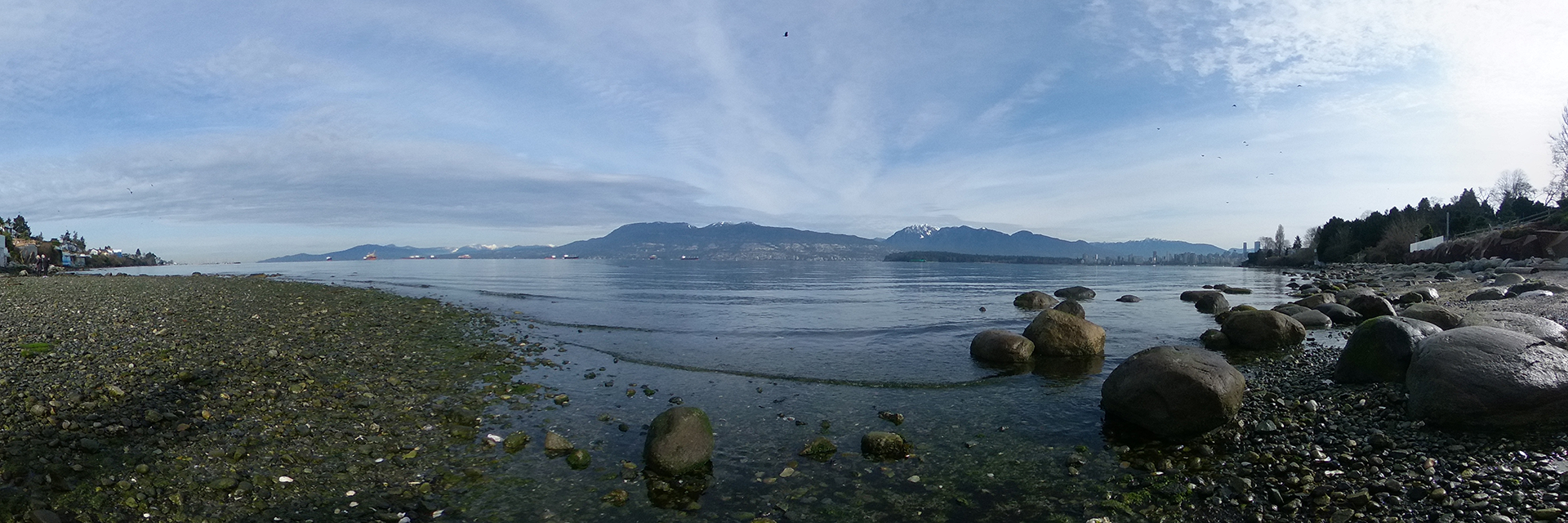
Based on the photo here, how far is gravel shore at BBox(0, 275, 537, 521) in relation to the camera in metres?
6.56

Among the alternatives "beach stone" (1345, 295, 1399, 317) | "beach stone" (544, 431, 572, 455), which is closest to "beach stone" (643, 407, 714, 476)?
"beach stone" (544, 431, 572, 455)

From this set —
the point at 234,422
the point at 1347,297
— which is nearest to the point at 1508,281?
the point at 1347,297

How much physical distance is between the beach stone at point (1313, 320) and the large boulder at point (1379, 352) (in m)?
10.8

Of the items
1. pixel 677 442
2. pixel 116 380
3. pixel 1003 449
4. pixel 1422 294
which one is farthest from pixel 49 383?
pixel 1422 294

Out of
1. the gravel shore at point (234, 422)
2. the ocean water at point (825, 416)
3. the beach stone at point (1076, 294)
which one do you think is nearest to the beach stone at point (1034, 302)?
the ocean water at point (825, 416)

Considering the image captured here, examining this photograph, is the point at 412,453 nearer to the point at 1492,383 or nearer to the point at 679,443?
the point at 679,443

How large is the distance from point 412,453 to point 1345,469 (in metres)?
12.5

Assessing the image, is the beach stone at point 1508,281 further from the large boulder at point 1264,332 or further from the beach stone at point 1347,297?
the large boulder at point 1264,332

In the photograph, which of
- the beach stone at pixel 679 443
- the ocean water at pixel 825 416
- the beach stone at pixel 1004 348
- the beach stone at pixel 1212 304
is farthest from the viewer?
the beach stone at pixel 1212 304

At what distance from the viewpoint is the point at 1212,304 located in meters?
30.4

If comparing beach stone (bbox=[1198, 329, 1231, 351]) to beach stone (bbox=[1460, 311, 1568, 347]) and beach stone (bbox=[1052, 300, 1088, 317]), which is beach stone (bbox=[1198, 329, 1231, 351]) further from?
beach stone (bbox=[1460, 311, 1568, 347])

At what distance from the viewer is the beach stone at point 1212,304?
29.8 metres

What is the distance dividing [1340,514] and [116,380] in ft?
58.4

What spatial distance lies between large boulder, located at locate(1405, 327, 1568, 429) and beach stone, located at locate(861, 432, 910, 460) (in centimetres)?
773
